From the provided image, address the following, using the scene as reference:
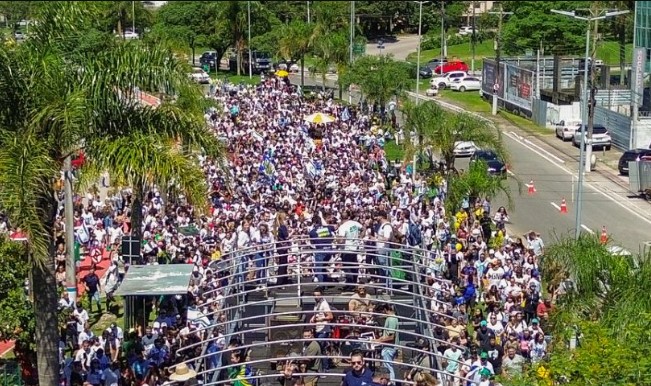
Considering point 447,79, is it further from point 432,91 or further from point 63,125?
point 63,125

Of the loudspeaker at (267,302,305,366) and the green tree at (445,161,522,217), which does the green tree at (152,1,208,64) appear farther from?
the loudspeaker at (267,302,305,366)

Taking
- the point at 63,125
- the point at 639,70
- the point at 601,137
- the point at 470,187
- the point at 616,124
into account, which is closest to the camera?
the point at 63,125

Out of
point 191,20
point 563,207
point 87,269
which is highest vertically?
point 191,20

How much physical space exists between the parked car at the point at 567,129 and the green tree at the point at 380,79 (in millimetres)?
7532

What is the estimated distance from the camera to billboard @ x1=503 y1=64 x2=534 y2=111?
5697cm

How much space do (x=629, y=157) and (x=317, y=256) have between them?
79.8 feet

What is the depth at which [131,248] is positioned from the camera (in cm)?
2159

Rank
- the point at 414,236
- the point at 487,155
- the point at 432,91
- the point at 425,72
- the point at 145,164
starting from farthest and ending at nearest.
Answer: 1. the point at 425,72
2. the point at 432,91
3. the point at 487,155
4. the point at 414,236
5. the point at 145,164

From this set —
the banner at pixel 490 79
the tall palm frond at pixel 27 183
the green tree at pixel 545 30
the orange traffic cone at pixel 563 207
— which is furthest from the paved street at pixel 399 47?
the tall palm frond at pixel 27 183

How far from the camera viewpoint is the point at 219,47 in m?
81.1

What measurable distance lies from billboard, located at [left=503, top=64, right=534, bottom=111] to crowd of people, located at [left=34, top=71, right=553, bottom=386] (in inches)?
559

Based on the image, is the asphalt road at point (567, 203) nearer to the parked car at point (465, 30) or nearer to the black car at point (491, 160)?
the black car at point (491, 160)

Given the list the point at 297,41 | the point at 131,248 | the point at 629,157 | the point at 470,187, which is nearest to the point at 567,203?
the point at 629,157

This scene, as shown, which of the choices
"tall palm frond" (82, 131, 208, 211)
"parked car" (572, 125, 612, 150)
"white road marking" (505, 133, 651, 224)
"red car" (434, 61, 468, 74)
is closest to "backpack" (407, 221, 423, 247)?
"tall palm frond" (82, 131, 208, 211)
